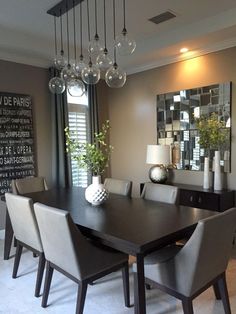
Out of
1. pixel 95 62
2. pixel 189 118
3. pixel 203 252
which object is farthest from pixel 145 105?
pixel 203 252

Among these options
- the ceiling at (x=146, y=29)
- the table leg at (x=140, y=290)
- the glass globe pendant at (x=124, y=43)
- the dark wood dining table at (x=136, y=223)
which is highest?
the ceiling at (x=146, y=29)

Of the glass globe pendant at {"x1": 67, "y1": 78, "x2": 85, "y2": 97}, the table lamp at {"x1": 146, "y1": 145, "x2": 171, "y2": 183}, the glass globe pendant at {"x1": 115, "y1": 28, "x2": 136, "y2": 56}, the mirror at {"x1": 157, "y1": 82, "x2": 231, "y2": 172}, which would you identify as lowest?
the table lamp at {"x1": 146, "y1": 145, "x2": 171, "y2": 183}

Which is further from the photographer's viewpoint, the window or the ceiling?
the window

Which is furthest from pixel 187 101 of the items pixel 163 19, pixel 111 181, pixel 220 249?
pixel 220 249

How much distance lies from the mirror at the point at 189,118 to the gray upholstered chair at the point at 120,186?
1.39 m

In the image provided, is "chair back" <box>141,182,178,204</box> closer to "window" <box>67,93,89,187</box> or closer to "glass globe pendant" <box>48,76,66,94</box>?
"glass globe pendant" <box>48,76,66,94</box>

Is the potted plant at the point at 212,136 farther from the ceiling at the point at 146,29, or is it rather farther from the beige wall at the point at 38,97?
the beige wall at the point at 38,97

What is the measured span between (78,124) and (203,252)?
12.5 feet

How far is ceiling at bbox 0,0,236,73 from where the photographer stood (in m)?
3.21

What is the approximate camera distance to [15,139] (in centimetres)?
432

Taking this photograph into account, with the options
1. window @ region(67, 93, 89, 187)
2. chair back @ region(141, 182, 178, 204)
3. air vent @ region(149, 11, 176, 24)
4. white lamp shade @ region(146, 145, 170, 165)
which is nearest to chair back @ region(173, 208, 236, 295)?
chair back @ region(141, 182, 178, 204)

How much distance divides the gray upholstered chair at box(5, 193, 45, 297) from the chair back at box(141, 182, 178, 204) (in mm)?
1279

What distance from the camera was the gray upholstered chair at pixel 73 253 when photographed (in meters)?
2.04

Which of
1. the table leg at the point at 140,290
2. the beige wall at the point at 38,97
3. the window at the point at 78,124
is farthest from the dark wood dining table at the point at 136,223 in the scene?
the window at the point at 78,124
